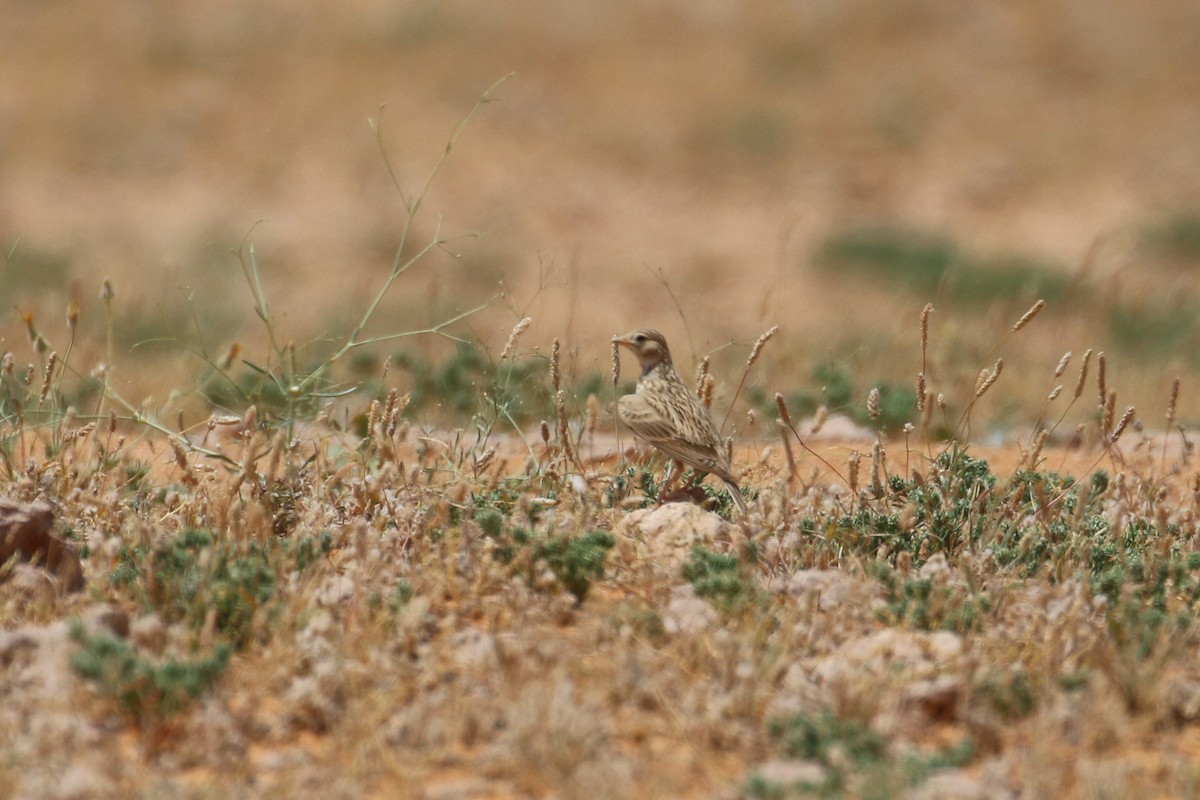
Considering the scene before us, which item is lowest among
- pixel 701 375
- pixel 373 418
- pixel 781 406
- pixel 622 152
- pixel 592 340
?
pixel 622 152

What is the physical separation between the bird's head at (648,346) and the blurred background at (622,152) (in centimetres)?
637

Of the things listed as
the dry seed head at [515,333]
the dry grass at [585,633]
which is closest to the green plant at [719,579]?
the dry grass at [585,633]

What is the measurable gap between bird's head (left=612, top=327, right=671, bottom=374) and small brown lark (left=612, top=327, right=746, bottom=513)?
0.72 ft

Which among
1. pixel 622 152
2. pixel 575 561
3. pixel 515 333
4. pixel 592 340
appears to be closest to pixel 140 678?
pixel 575 561

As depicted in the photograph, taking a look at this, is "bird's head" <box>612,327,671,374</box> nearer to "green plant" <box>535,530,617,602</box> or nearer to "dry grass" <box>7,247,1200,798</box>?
"dry grass" <box>7,247,1200,798</box>

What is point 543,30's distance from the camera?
68.8 feet

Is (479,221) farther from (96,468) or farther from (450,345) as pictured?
(96,468)

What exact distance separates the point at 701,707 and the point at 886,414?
427 centimetres

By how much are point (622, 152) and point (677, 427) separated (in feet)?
48.3

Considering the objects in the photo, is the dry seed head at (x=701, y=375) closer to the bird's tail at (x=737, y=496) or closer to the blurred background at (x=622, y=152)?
the bird's tail at (x=737, y=496)

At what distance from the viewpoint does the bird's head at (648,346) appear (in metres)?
5.66

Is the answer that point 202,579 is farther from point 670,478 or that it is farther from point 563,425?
point 670,478

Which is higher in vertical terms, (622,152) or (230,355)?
(230,355)

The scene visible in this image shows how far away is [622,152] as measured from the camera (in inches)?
757
